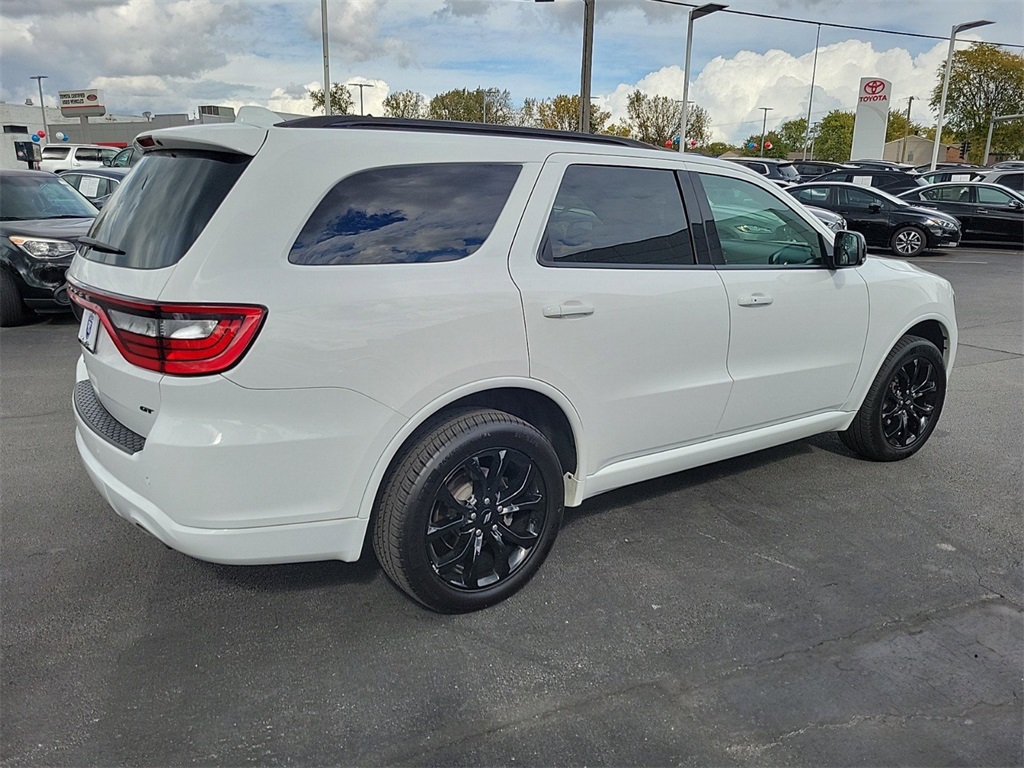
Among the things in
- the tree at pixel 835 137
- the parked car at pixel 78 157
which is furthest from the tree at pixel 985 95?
the parked car at pixel 78 157

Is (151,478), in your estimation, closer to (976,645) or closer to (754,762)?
(754,762)

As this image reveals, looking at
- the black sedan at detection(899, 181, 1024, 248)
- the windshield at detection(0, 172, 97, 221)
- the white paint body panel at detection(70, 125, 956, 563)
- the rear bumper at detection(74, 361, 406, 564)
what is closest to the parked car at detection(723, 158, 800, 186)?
the black sedan at detection(899, 181, 1024, 248)

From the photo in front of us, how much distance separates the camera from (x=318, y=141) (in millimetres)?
2609

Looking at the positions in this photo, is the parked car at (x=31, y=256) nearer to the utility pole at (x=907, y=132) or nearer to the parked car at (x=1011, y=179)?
the parked car at (x=1011, y=179)

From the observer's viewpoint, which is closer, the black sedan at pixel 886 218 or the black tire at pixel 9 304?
the black tire at pixel 9 304

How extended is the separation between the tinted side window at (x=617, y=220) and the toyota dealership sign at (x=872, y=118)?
46774mm

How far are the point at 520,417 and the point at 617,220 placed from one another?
37.0 inches

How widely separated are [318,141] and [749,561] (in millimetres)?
2520

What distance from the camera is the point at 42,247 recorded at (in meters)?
7.92

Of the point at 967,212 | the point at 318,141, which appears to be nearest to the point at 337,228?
the point at 318,141

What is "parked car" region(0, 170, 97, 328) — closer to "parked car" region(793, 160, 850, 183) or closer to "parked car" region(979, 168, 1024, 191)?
"parked car" region(979, 168, 1024, 191)

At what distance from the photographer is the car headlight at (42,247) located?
7895 millimetres

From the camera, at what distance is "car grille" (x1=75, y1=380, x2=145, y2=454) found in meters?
2.67

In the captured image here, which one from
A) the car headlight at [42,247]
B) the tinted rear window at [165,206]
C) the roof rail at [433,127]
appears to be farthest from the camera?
the car headlight at [42,247]
